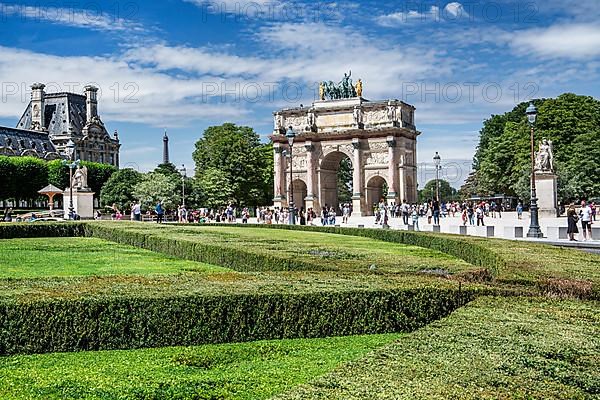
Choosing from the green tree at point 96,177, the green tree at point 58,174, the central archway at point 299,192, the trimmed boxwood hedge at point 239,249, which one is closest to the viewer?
the trimmed boxwood hedge at point 239,249

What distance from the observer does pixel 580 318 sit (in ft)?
22.9

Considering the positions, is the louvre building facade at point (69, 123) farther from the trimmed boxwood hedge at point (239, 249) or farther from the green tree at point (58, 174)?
the trimmed boxwood hedge at point (239, 249)

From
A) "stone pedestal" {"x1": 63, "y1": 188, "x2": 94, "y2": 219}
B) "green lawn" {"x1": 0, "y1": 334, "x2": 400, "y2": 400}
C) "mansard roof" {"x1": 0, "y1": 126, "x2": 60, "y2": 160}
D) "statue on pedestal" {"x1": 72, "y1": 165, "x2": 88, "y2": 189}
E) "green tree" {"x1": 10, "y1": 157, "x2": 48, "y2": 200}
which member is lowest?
"green lawn" {"x1": 0, "y1": 334, "x2": 400, "y2": 400}

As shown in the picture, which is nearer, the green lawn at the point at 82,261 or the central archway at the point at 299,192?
the green lawn at the point at 82,261

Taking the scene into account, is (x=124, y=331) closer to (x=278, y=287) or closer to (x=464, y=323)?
(x=278, y=287)

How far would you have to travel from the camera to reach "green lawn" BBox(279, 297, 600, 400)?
14.9 ft

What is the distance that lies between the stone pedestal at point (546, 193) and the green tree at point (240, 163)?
46907 mm

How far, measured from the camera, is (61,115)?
136625mm

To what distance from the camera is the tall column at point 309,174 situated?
245 ft

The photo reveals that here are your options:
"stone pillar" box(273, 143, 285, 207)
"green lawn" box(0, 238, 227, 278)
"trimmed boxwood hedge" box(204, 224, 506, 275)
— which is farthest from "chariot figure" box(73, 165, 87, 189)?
"green lawn" box(0, 238, 227, 278)

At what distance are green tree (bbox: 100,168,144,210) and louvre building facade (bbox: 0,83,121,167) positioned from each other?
45518 mm

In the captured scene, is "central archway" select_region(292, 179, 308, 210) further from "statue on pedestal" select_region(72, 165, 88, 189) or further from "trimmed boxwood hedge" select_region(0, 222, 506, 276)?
"trimmed boxwood hedge" select_region(0, 222, 506, 276)

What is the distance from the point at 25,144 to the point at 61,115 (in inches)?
730

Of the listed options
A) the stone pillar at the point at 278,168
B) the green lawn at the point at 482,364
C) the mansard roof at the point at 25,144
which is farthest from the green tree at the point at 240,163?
the green lawn at the point at 482,364
